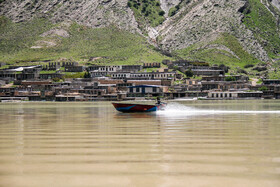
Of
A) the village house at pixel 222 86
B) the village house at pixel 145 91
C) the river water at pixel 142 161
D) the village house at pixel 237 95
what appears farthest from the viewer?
the village house at pixel 222 86

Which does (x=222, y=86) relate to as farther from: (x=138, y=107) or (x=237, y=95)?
(x=138, y=107)

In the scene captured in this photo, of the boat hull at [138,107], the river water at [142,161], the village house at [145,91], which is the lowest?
the river water at [142,161]

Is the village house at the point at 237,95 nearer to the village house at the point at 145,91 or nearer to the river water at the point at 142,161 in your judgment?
the village house at the point at 145,91

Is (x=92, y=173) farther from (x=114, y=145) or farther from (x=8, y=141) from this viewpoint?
(x=8, y=141)

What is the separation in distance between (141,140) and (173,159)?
7.25m

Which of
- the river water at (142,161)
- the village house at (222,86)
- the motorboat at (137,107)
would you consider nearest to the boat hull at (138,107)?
the motorboat at (137,107)

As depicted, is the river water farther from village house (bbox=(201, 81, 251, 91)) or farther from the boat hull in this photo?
village house (bbox=(201, 81, 251, 91))

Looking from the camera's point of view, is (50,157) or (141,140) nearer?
(50,157)

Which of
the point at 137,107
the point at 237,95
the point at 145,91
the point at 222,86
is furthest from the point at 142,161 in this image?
the point at 222,86

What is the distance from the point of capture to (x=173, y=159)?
20234 mm

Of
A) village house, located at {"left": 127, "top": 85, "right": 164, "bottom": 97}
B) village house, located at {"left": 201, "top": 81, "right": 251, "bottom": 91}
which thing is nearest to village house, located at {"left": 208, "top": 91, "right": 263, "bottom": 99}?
village house, located at {"left": 201, "top": 81, "right": 251, "bottom": 91}

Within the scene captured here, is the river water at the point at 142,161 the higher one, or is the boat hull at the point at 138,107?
the boat hull at the point at 138,107

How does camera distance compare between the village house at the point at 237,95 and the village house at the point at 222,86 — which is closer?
the village house at the point at 237,95

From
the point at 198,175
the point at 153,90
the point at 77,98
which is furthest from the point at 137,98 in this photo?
the point at 198,175
